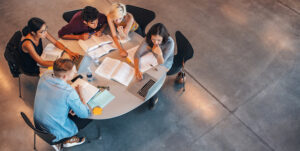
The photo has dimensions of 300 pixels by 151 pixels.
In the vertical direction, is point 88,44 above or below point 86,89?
above

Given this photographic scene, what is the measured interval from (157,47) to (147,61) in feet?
0.73

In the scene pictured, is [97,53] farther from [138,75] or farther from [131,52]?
[138,75]

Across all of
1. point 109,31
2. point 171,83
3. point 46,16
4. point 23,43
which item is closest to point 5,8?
point 46,16

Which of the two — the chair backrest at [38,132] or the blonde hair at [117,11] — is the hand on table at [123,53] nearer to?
the blonde hair at [117,11]

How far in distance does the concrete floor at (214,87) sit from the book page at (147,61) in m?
0.90

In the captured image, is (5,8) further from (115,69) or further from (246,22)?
(246,22)

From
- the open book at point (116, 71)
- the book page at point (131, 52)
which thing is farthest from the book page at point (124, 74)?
the book page at point (131, 52)

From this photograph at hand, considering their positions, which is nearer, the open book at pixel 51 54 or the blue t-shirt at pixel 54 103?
the blue t-shirt at pixel 54 103

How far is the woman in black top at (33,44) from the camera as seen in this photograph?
8.95 ft

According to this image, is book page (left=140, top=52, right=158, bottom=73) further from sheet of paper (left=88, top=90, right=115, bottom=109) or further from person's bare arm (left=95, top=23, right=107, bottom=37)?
person's bare arm (left=95, top=23, right=107, bottom=37)

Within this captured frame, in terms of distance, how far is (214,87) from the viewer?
149 inches

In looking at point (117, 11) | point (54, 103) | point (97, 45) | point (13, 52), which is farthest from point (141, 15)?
point (54, 103)

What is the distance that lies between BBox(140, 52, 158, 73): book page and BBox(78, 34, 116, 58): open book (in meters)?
0.45

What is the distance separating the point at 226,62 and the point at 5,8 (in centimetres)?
468
